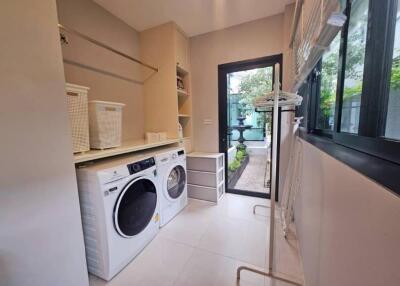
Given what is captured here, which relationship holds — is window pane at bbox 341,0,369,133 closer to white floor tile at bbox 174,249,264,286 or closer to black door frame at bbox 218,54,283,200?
white floor tile at bbox 174,249,264,286

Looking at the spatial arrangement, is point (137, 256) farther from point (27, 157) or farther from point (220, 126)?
point (220, 126)

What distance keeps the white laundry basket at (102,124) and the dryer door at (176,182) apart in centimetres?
80

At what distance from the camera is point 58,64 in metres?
1.06

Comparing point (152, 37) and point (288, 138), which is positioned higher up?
point (152, 37)

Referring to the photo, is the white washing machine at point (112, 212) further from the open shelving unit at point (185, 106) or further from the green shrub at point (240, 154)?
the green shrub at point (240, 154)

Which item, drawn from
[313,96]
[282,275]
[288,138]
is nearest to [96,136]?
[282,275]

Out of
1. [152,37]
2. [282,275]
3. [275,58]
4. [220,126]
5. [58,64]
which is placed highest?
[152,37]

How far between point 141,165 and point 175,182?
0.77 meters

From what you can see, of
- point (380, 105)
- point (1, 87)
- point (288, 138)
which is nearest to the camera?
point (380, 105)

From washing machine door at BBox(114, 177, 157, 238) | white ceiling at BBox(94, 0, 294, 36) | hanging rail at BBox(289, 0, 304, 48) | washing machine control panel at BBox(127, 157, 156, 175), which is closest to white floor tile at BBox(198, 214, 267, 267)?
washing machine door at BBox(114, 177, 157, 238)

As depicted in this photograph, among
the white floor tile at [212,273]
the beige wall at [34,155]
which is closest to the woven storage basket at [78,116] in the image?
the beige wall at [34,155]

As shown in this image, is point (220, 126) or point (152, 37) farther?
point (220, 126)

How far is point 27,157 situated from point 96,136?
2.12 feet

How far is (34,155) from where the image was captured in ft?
3.16
